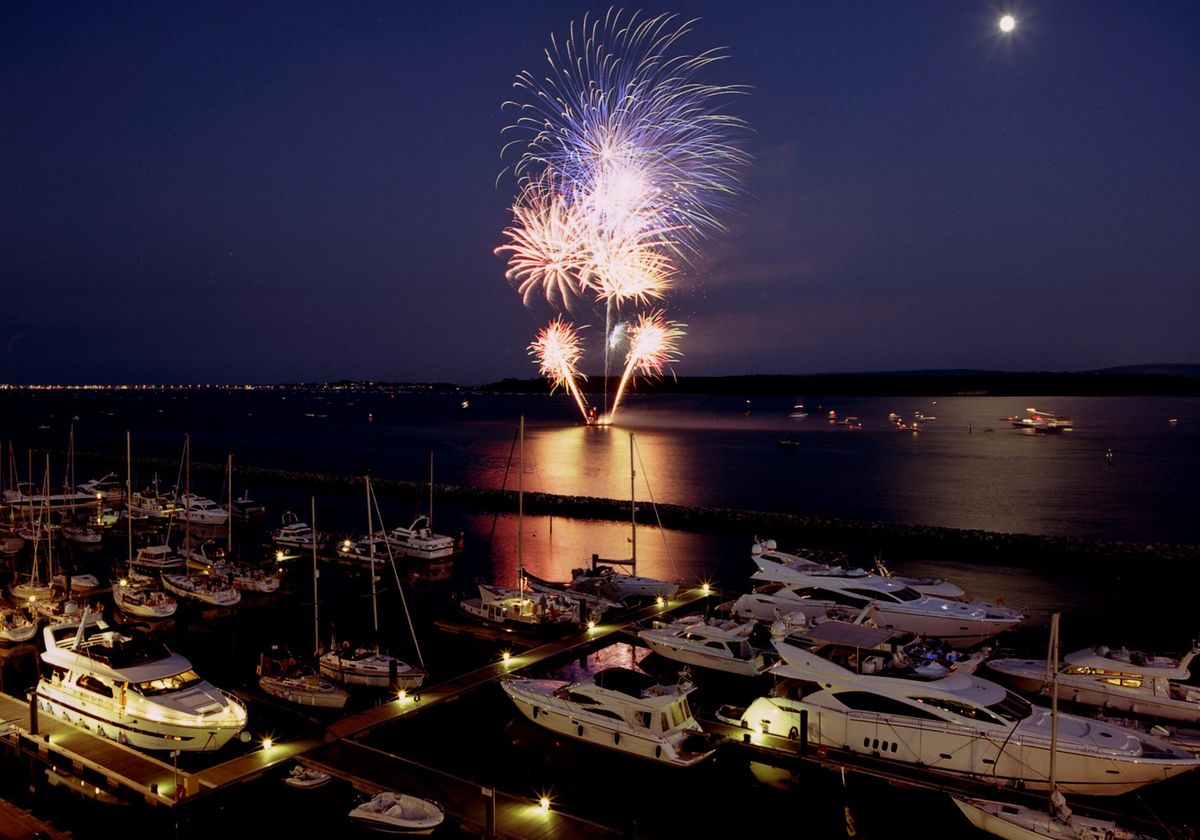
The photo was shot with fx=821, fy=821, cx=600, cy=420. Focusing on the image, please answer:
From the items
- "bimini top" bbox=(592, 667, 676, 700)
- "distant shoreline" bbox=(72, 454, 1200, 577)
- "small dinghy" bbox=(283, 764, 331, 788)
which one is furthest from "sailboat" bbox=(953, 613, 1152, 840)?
"distant shoreline" bbox=(72, 454, 1200, 577)

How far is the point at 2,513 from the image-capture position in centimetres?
4791

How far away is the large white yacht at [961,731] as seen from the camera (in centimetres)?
1430

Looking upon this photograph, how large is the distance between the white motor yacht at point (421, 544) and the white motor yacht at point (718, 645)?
19.4 m

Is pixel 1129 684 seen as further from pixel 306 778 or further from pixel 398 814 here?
pixel 306 778

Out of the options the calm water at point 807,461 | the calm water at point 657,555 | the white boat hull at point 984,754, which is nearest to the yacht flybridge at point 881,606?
the calm water at point 657,555

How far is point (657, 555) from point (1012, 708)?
91.7ft

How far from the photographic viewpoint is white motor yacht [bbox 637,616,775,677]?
21641mm

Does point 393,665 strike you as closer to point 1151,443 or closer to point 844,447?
point 844,447

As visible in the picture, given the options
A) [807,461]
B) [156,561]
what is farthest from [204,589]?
[807,461]

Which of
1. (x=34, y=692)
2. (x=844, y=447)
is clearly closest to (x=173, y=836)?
(x=34, y=692)

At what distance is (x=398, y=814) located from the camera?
13867 mm

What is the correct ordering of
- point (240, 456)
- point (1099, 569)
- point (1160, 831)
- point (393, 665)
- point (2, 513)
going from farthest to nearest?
point (240, 456)
point (2, 513)
point (1099, 569)
point (393, 665)
point (1160, 831)

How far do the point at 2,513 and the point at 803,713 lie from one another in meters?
50.2

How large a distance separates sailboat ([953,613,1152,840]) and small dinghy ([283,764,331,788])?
11162 mm
